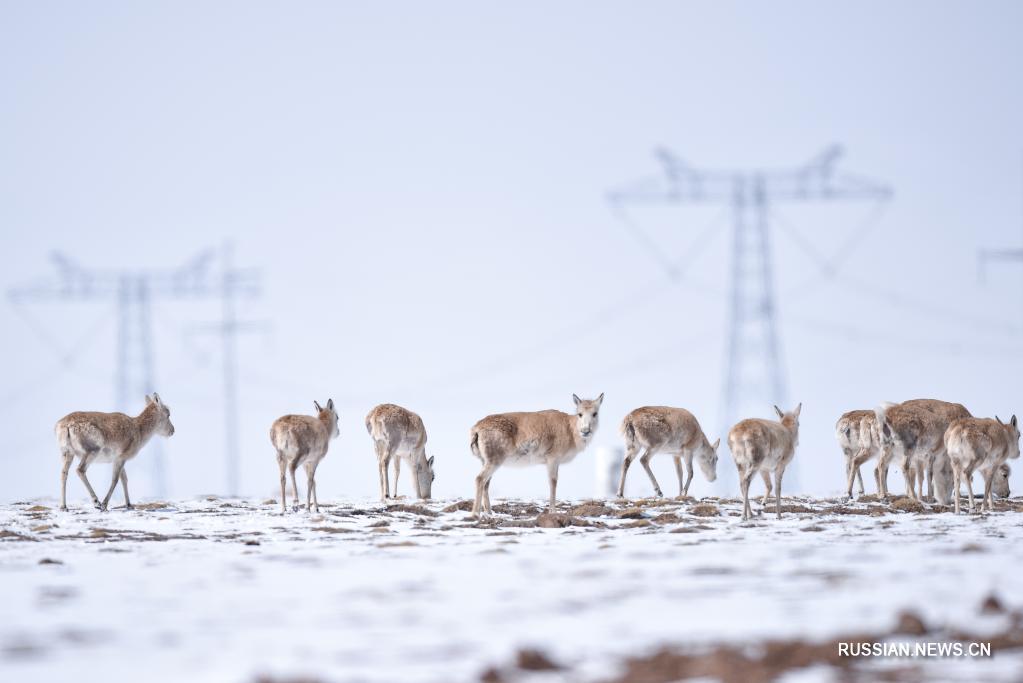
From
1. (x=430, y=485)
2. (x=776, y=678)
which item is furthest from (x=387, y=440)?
(x=776, y=678)

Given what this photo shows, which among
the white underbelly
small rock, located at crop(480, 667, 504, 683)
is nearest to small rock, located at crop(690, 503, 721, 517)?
the white underbelly

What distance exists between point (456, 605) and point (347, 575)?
259 cm

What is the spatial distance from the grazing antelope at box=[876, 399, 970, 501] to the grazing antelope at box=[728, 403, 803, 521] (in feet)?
9.66

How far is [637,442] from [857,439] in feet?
17.0

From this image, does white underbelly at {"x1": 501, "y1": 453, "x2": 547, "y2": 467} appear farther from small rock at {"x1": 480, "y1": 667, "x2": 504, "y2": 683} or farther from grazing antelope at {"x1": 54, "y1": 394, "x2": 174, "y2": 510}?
small rock at {"x1": 480, "y1": 667, "x2": 504, "y2": 683}

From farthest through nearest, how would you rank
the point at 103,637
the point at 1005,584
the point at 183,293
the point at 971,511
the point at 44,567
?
the point at 183,293 < the point at 971,511 < the point at 44,567 < the point at 1005,584 < the point at 103,637

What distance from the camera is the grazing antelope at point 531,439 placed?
22.2m

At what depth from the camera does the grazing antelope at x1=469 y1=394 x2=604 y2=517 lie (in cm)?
2217

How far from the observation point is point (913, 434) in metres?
25.2

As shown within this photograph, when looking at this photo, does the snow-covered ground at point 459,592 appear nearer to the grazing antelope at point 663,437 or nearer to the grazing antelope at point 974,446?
the grazing antelope at point 974,446

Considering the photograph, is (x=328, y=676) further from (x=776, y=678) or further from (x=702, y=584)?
(x=702, y=584)

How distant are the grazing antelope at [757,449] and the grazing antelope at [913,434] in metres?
2.94

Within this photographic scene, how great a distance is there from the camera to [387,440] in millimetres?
26125

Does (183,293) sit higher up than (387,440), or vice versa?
(183,293)
